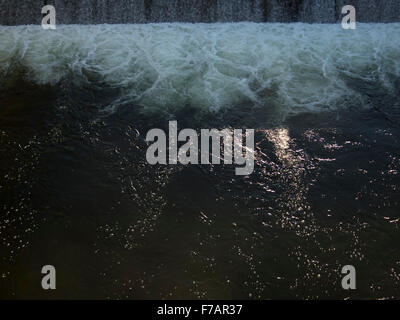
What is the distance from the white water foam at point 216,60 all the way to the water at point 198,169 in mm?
48

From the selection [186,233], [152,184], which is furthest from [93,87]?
[186,233]

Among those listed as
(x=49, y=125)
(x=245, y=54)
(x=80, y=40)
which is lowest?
(x=49, y=125)

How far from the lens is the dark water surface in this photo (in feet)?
14.2

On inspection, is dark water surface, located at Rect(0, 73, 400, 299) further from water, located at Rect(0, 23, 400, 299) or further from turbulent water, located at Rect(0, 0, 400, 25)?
turbulent water, located at Rect(0, 0, 400, 25)

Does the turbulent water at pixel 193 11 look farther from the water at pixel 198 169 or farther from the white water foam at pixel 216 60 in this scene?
the water at pixel 198 169

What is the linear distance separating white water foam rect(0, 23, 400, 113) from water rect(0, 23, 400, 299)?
1.9 inches

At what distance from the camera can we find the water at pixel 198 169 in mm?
4410

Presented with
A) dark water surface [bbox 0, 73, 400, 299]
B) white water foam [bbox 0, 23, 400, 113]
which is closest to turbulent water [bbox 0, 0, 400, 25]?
white water foam [bbox 0, 23, 400, 113]

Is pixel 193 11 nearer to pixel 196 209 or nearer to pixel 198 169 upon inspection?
pixel 198 169

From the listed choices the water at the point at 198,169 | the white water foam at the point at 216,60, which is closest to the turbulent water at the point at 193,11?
the white water foam at the point at 216,60

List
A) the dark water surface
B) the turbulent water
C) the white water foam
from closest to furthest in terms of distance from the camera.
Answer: the dark water surface, the white water foam, the turbulent water

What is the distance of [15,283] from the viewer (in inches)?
166

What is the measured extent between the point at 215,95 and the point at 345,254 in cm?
413

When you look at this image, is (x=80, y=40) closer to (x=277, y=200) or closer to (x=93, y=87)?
(x=93, y=87)
